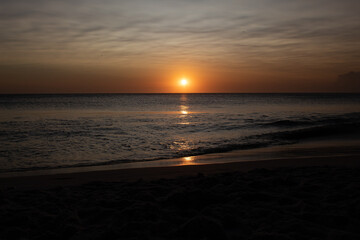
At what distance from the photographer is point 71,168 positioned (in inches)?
360

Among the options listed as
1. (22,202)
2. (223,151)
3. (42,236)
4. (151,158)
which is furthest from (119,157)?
(42,236)

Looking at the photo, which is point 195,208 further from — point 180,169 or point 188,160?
point 188,160

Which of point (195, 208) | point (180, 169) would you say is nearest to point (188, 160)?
point (180, 169)

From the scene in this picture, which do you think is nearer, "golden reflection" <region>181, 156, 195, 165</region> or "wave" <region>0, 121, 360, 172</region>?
"golden reflection" <region>181, 156, 195, 165</region>

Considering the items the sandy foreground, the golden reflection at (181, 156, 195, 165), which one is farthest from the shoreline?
the sandy foreground

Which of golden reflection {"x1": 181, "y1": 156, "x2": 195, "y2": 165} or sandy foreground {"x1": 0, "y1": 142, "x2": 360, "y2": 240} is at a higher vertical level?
sandy foreground {"x1": 0, "y1": 142, "x2": 360, "y2": 240}

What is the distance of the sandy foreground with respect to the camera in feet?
11.9

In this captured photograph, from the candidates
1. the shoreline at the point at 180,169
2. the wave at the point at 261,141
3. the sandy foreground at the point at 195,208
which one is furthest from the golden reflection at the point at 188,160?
the sandy foreground at the point at 195,208

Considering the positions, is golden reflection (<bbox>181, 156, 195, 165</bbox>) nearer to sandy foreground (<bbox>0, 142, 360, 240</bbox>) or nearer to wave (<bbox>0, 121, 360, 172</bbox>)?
wave (<bbox>0, 121, 360, 172</bbox>)

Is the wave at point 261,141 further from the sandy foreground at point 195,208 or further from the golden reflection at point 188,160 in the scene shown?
the sandy foreground at point 195,208

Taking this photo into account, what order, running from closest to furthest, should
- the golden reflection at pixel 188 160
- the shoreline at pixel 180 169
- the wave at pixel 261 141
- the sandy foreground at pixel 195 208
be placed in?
the sandy foreground at pixel 195 208, the shoreline at pixel 180 169, the golden reflection at pixel 188 160, the wave at pixel 261 141

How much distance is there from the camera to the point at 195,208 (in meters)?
4.55

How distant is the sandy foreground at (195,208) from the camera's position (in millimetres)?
Result: 3641

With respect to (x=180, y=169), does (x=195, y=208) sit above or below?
above
